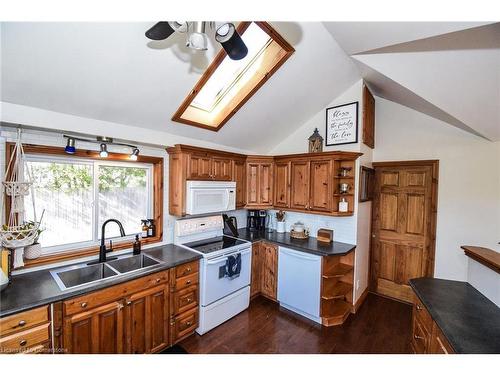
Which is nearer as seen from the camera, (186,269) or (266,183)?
(186,269)

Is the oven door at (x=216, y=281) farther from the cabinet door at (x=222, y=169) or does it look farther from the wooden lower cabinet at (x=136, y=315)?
the cabinet door at (x=222, y=169)

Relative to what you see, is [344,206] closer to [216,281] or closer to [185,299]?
[216,281]

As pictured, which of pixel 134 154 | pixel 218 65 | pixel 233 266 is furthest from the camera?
pixel 233 266

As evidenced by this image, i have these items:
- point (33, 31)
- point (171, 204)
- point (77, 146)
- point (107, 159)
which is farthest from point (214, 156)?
point (33, 31)

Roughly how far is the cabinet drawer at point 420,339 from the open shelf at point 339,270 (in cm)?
94

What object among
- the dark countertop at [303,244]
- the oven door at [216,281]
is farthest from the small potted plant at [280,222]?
the oven door at [216,281]

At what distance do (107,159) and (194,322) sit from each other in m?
2.03

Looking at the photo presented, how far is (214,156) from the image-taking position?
9.52 feet

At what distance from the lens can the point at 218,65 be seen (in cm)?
195

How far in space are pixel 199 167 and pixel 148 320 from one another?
1.71 meters

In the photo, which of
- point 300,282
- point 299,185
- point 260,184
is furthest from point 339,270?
point 260,184

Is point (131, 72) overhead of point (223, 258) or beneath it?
overhead
